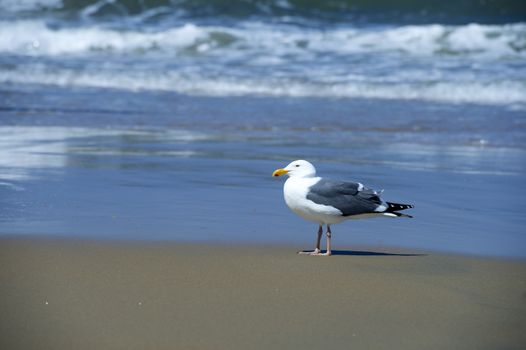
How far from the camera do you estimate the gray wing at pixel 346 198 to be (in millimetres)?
5410

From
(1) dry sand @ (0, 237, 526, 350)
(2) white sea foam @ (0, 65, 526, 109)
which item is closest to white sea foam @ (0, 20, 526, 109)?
(2) white sea foam @ (0, 65, 526, 109)

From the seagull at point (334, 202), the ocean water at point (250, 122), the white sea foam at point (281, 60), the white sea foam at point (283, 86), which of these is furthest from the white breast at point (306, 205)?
the white sea foam at point (283, 86)

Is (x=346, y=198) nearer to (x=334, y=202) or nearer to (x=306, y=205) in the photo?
(x=334, y=202)

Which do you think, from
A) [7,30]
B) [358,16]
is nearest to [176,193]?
[7,30]

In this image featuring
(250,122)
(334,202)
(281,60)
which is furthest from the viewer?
(281,60)

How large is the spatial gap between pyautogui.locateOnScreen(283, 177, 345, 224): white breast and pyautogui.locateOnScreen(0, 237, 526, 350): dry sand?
0.25 m

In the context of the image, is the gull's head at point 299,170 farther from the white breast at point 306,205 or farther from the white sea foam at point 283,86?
the white sea foam at point 283,86

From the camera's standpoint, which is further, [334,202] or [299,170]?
[299,170]

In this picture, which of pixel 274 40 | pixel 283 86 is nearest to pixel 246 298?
pixel 283 86

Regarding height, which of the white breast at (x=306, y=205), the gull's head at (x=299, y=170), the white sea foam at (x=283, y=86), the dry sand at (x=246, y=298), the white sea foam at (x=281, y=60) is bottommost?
the dry sand at (x=246, y=298)

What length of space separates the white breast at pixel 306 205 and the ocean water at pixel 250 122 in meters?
0.24

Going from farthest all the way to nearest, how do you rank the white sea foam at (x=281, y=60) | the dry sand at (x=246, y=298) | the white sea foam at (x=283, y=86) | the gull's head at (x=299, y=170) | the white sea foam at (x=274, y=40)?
the white sea foam at (x=274, y=40), the white sea foam at (x=281, y=60), the white sea foam at (x=283, y=86), the gull's head at (x=299, y=170), the dry sand at (x=246, y=298)

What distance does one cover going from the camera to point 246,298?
4277mm

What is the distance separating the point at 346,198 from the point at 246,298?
4.41 ft
